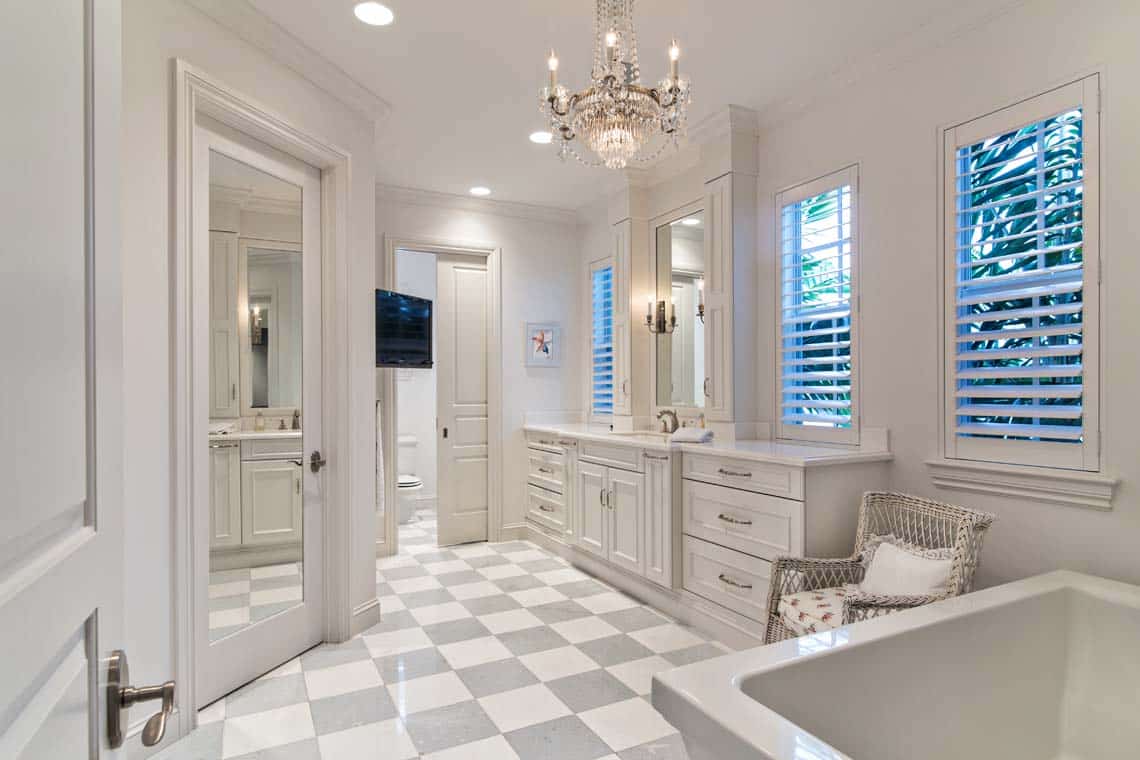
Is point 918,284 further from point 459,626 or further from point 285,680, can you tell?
point 285,680

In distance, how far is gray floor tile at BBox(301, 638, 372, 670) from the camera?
114 inches

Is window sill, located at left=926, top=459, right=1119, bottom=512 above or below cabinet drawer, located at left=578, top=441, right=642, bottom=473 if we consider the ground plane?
above

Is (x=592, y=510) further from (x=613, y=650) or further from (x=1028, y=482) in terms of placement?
(x=1028, y=482)

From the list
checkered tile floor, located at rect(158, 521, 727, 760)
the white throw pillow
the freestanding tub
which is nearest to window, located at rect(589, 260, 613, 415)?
checkered tile floor, located at rect(158, 521, 727, 760)

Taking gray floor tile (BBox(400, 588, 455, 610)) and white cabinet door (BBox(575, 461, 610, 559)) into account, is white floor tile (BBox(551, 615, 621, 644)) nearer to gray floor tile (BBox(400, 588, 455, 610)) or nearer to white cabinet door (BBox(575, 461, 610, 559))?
white cabinet door (BBox(575, 461, 610, 559))

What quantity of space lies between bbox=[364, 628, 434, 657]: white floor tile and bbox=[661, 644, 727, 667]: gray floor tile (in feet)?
3.83

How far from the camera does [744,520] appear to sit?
9.89ft

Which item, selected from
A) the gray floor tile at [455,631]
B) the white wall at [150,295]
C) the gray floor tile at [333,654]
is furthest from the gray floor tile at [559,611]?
the white wall at [150,295]

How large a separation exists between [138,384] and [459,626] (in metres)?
1.96

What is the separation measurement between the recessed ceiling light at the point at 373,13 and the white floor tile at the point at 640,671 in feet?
9.59

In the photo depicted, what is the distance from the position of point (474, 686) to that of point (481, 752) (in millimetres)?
504

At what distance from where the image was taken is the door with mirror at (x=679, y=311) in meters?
4.07

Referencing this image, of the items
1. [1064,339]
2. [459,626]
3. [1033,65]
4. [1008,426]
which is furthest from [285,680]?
[1033,65]

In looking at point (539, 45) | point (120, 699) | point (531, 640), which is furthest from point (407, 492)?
point (120, 699)
